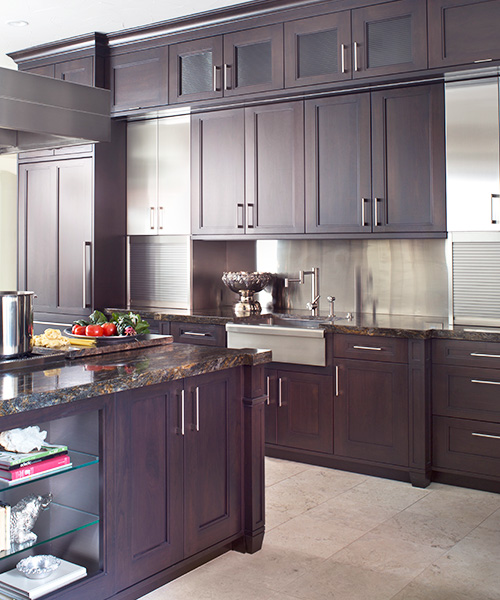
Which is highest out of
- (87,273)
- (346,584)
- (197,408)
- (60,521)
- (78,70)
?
(78,70)

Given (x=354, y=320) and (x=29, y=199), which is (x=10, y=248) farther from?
(x=354, y=320)

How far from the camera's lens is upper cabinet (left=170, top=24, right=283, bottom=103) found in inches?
176

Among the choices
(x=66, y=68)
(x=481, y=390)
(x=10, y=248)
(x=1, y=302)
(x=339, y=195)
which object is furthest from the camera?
(x=10, y=248)

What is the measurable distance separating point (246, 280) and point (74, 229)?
56.5 inches

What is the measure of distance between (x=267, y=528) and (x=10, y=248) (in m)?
5.76

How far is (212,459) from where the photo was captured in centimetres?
281

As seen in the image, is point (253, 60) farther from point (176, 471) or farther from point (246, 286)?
point (176, 471)

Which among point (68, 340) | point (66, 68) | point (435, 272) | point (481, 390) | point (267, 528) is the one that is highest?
point (66, 68)

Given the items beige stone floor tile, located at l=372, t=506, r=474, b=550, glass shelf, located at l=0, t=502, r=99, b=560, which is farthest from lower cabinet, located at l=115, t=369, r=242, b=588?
beige stone floor tile, located at l=372, t=506, r=474, b=550

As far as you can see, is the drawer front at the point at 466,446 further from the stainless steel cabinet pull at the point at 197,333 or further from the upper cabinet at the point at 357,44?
the upper cabinet at the point at 357,44

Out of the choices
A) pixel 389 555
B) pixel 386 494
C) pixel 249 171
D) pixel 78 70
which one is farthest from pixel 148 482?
pixel 78 70

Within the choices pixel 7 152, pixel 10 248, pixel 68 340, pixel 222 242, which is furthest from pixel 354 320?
pixel 10 248

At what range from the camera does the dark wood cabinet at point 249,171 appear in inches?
180

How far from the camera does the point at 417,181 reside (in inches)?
162
